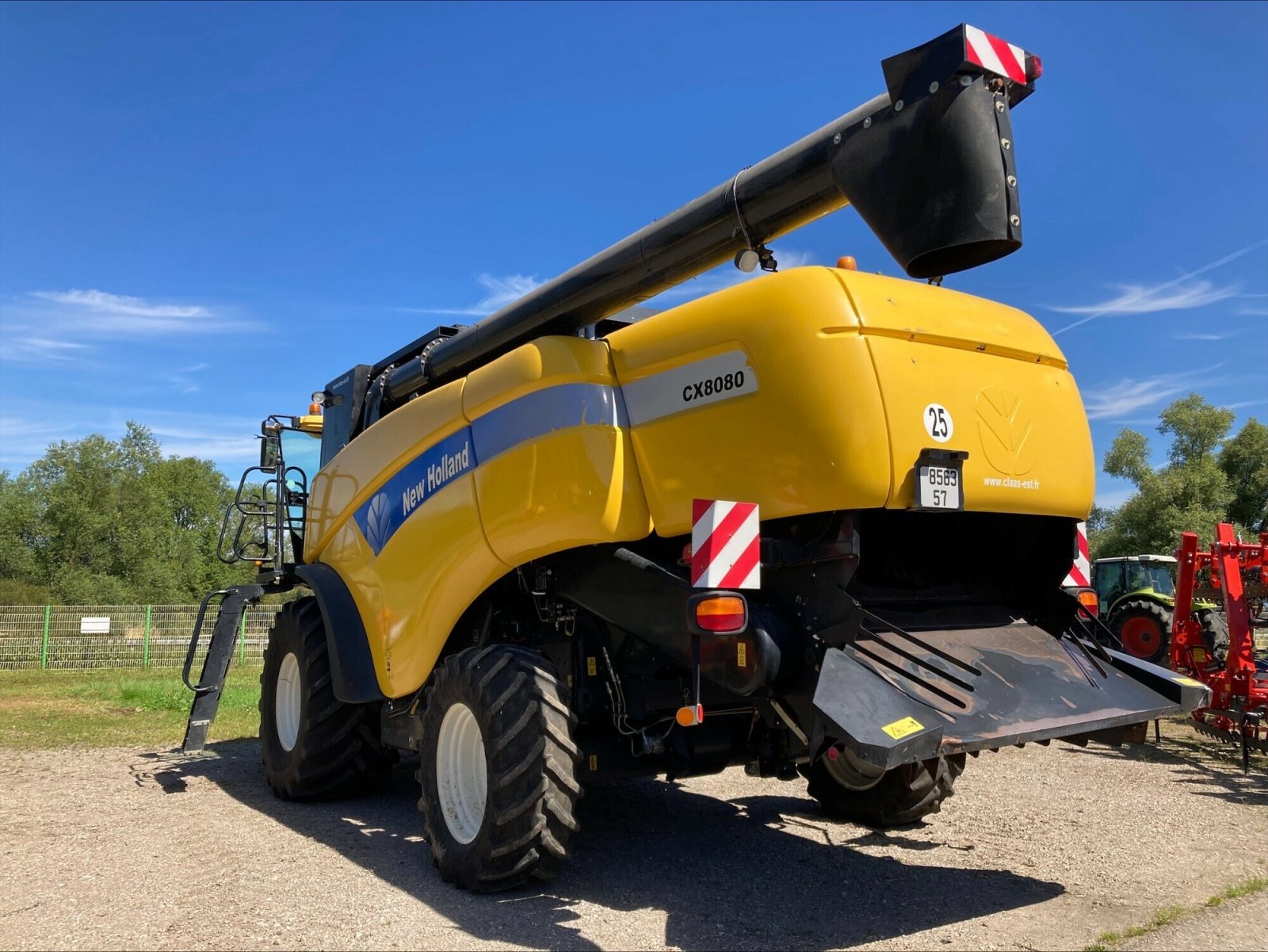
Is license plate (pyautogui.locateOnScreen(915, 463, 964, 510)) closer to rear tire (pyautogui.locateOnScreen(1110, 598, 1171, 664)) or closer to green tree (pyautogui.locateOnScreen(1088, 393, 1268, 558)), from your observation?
rear tire (pyautogui.locateOnScreen(1110, 598, 1171, 664))

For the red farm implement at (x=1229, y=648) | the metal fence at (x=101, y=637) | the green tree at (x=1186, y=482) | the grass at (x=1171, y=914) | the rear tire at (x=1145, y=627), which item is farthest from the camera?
the green tree at (x=1186, y=482)

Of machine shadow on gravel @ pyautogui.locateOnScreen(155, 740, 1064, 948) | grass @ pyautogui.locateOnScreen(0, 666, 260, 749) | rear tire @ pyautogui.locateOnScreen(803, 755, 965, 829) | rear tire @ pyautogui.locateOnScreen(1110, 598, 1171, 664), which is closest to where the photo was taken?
machine shadow on gravel @ pyautogui.locateOnScreen(155, 740, 1064, 948)

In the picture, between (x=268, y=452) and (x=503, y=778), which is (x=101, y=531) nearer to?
(x=268, y=452)

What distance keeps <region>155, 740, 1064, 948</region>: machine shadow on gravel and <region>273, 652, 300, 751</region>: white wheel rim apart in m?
0.45

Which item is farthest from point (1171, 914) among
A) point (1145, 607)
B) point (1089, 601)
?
point (1145, 607)

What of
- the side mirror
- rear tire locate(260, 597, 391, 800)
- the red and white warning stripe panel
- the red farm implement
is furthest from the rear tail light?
Result: the red farm implement

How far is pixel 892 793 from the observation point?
577 centimetres

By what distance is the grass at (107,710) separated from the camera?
1003cm

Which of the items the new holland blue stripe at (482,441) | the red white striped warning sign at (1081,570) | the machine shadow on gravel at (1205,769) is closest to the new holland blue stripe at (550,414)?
the new holland blue stripe at (482,441)

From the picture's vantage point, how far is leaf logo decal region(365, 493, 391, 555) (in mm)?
6191

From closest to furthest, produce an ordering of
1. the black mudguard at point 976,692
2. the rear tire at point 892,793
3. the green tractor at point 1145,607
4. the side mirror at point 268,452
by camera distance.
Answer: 1. the black mudguard at point 976,692
2. the rear tire at point 892,793
3. the side mirror at point 268,452
4. the green tractor at point 1145,607

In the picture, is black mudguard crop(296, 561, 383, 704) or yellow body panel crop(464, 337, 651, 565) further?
black mudguard crop(296, 561, 383, 704)

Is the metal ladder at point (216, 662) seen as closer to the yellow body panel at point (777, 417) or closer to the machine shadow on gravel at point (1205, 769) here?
the yellow body panel at point (777, 417)

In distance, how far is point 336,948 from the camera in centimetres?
379
